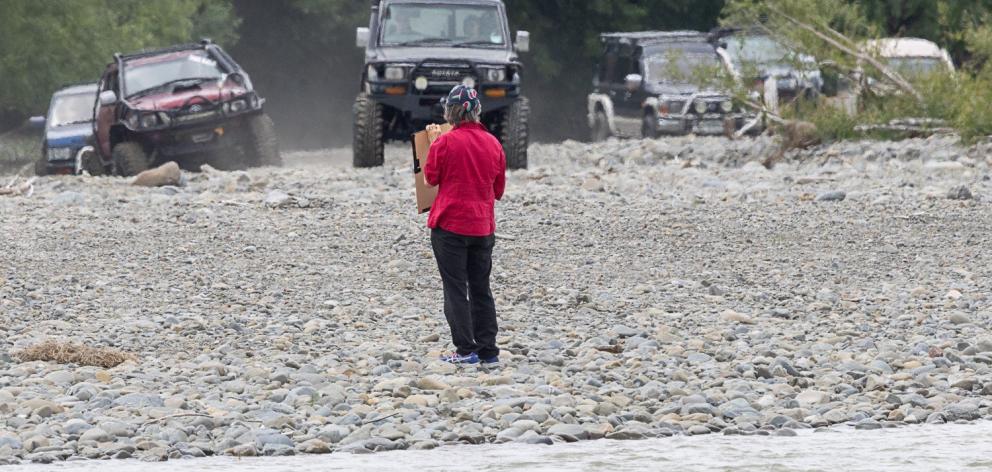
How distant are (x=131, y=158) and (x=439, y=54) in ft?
13.1

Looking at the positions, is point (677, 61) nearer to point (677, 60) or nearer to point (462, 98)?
point (677, 60)

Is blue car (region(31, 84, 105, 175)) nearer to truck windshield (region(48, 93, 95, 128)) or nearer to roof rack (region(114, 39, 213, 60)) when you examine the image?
truck windshield (region(48, 93, 95, 128))

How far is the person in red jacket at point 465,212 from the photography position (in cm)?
881

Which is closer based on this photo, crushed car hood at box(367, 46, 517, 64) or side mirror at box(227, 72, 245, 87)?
crushed car hood at box(367, 46, 517, 64)

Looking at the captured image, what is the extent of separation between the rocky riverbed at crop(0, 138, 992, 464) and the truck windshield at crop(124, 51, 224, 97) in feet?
9.53

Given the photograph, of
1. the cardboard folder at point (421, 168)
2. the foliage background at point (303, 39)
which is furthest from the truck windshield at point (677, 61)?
the cardboard folder at point (421, 168)

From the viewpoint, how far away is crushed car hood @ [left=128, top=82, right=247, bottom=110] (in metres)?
20.7

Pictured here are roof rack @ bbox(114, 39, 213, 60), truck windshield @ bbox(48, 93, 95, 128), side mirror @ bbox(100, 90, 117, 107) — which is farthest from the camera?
truck windshield @ bbox(48, 93, 95, 128)

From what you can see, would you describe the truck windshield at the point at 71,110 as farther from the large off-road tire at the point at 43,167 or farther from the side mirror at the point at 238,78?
the side mirror at the point at 238,78

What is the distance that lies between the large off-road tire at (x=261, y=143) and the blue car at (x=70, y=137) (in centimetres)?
191

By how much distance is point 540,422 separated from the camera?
788cm

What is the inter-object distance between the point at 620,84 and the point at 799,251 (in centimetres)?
1462

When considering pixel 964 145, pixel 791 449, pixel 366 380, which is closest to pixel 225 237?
pixel 366 380

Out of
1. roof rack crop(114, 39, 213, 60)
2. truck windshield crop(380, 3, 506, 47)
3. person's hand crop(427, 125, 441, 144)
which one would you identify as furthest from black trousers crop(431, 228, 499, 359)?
roof rack crop(114, 39, 213, 60)
